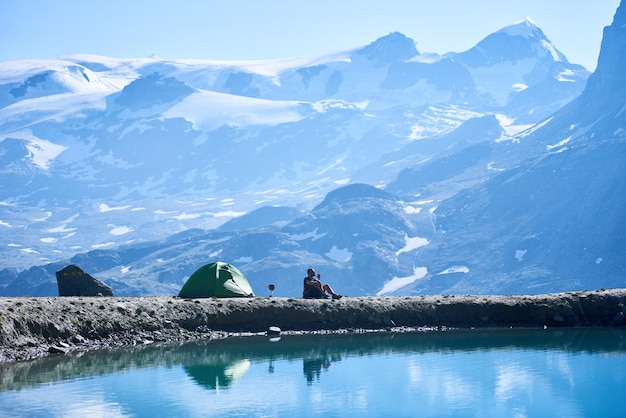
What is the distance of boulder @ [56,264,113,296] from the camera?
58.2 metres

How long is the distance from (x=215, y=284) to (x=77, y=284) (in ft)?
28.6

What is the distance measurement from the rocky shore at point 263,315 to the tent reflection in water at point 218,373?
24.0 ft

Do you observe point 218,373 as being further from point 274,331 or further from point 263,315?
point 263,315

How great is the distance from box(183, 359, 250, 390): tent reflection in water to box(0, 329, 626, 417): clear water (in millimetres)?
54

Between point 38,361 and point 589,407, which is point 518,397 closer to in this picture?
point 589,407

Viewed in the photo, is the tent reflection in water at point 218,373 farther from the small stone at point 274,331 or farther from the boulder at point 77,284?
the boulder at point 77,284

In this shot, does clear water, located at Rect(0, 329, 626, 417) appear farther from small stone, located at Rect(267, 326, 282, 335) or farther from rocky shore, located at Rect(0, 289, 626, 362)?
rocky shore, located at Rect(0, 289, 626, 362)

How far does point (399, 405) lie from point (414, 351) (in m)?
12.0

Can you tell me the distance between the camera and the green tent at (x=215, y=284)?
57.1 metres

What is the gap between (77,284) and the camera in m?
58.3

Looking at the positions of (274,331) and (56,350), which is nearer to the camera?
(56,350)

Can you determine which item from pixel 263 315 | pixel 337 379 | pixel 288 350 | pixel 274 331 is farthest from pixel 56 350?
pixel 337 379

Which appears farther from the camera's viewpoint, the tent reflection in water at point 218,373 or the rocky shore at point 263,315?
the rocky shore at point 263,315

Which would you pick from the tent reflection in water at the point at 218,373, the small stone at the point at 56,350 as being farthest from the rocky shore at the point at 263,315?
the tent reflection in water at the point at 218,373
